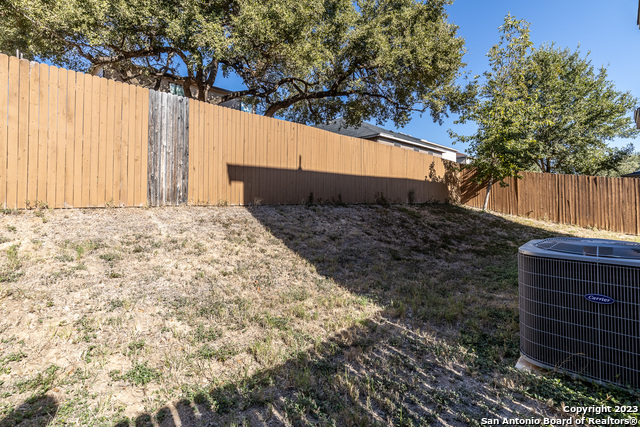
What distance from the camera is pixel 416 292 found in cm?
420

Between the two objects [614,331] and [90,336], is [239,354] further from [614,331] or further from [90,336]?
[614,331]

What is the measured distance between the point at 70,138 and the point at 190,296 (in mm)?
3293

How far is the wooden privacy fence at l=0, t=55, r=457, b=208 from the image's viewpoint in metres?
4.25

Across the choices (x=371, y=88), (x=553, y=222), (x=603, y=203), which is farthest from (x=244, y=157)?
(x=603, y=203)

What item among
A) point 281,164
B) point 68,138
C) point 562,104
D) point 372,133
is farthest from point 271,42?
point 562,104

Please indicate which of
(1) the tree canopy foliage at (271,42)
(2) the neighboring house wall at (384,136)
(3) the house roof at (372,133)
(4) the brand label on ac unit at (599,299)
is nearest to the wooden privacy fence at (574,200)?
(1) the tree canopy foliage at (271,42)

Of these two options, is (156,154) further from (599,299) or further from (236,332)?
(599,299)

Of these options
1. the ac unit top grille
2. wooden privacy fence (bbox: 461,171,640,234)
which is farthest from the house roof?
the ac unit top grille

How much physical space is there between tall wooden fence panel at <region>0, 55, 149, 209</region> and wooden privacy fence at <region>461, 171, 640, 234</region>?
13.0 metres

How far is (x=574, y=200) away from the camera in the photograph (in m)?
11.3

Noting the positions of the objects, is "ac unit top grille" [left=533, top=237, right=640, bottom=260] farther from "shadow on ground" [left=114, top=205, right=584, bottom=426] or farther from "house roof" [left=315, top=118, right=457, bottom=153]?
"house roof" [left=315, top=118, right=457, bottom=153]

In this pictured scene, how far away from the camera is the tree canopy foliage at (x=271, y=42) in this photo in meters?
8.61

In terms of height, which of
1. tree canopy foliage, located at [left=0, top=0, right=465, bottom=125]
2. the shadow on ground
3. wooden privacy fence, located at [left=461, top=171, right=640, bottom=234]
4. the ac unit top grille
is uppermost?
tree canopy foliage, located at [left=0, top=0, right=465, bottom=125]

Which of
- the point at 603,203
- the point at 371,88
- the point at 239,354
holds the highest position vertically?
the point at 371,88
